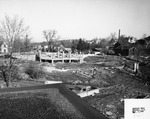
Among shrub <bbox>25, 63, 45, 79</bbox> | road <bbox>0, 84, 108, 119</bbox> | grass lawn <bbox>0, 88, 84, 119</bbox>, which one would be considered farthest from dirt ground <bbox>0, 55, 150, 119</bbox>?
grass lawn <bbox>0, 88, 84, 119</bbox>

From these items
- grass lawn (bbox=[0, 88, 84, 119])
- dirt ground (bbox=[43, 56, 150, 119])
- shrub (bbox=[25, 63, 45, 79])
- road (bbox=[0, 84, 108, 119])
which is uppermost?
road (bbox=[0, 84, 108, 119])

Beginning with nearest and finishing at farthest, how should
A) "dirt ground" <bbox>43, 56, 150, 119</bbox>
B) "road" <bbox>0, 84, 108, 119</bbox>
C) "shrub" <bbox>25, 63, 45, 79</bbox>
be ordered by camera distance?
1. "road" <bbox>0, 84, 108, 119</bbox>
2. "dirt ground" <bbox>43, 56, 150, 119</bbox>
3. "shrub" <bbox>25, 63, 45, 79</bbox>

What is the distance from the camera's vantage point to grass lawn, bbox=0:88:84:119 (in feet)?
14.1

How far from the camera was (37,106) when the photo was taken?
16.6 feet

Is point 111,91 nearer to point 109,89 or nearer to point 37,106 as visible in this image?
point 109,89

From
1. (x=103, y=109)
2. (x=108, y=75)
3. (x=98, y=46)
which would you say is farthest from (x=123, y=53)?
(x=103, y=109)

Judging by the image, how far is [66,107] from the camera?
15.4 feet

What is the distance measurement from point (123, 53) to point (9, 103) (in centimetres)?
4101

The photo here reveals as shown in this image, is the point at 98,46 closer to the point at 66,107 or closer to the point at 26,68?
the point at 26,68

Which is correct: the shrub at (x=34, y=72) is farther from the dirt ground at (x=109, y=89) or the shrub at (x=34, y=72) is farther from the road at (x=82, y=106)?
the road at (x=82, y=106)

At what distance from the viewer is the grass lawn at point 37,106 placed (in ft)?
14.1

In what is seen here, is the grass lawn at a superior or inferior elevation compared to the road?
inferior

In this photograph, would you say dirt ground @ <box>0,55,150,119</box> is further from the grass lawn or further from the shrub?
the grass lawn

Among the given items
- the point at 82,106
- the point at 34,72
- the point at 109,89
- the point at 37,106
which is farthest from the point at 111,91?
the point at 37,106
